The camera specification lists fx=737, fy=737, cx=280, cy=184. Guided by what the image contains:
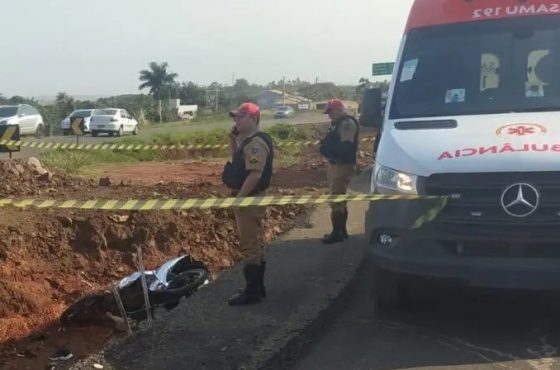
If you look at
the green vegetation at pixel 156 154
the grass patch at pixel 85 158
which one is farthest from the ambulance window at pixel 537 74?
the green vegetation at pixel 156 154

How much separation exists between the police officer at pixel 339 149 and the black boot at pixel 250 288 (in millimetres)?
2467

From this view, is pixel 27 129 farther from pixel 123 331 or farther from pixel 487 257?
pixel 487 257

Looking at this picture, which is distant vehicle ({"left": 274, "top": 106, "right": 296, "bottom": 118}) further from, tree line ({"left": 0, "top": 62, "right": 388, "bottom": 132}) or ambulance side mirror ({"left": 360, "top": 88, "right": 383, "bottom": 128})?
ambulance side mirror ({"left": 360, "top": 88, "right": 383, "bottom": 128})

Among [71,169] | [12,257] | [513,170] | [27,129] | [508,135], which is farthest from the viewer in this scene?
[27,129]

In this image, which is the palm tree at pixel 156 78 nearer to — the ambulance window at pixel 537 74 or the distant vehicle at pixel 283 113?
the distant vehicle at pixel 283 113

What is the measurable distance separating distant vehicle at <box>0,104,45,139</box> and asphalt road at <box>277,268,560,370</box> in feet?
86.9

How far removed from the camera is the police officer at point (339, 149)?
8.29 metres

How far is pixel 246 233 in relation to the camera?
19.8ft

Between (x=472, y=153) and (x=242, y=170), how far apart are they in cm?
191

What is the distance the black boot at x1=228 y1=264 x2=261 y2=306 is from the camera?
6117 mm

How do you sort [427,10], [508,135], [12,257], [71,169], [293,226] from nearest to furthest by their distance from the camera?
[508,135]
[427,10]
[12,257]
[293,226]
[71,169]

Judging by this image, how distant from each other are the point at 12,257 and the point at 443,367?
17.3 ft

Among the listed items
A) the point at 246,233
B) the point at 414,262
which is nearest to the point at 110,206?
the point at 246,233

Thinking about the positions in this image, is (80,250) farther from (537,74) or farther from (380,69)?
(380,69)
